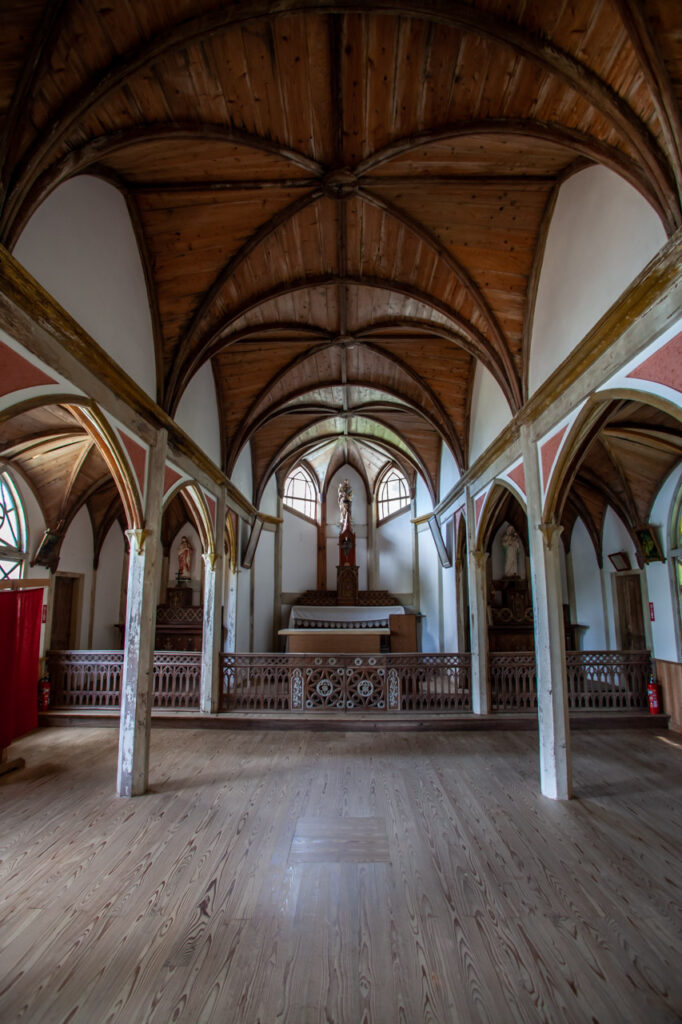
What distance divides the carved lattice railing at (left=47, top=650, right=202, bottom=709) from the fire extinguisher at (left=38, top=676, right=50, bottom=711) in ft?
0.70

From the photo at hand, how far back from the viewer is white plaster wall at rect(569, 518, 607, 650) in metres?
12.1

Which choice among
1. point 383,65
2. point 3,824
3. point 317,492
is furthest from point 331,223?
point 317,492

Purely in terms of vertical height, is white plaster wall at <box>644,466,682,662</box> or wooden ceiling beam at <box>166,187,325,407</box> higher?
wooden ceiling beam at <box>166,187,325,407</box>

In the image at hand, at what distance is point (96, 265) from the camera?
16.1 feet

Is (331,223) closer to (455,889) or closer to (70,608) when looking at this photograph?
(455,889)

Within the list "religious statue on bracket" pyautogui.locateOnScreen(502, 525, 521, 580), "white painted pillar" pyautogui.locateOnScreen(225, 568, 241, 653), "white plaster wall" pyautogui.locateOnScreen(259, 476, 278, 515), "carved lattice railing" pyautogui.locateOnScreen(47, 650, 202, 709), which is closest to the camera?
"carved lattice railing" pyautogui.locateOnScreen(47, 650, 202, 709)

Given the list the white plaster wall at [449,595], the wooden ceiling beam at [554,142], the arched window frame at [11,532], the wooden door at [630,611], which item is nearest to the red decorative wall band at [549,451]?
the wooden ceiling beam at [554,142]

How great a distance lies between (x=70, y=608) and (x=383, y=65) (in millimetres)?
11762

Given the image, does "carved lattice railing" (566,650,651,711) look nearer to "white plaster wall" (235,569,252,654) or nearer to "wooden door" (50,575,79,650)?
"white plaster wall" (235,569,252,654)

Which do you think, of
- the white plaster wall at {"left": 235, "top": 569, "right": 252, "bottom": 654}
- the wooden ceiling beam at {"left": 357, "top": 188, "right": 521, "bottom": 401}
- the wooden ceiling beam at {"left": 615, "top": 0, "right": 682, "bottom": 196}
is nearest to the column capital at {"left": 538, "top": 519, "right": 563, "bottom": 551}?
the wooden ceiling beam at {"left": 357, "top": 188, "right": 521, "bottom": 401}

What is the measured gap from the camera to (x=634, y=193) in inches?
164

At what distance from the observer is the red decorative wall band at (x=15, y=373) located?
356 cm

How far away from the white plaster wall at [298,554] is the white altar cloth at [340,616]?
5.14 ft

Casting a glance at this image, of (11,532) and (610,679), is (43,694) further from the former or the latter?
(610,679)
